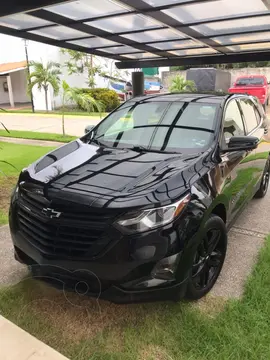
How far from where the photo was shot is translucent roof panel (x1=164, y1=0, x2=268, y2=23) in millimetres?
4301

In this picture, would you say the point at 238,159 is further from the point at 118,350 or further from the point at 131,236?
the point at 118,350

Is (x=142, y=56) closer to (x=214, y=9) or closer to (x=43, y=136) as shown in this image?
(x=214, y=9)

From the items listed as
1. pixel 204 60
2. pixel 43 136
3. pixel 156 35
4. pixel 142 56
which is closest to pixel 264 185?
pixel 156 35

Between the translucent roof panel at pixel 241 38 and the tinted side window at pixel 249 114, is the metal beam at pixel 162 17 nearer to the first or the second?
the translucent roof panel at pixel 241 38

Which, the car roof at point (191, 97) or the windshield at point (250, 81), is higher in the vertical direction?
the windshield at point (250, 81)

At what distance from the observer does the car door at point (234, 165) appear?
3098 millimetres

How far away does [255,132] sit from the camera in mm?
4465

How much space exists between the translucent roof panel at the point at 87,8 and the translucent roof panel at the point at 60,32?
729mm

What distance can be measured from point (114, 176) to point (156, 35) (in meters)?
4.40

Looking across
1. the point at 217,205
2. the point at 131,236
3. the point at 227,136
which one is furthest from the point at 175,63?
the point at 131,236

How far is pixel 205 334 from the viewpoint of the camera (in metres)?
2.31

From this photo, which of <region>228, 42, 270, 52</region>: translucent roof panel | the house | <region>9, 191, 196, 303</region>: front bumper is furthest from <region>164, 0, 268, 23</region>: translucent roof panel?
the house

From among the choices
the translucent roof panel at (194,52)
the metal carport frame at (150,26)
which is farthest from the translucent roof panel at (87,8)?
the translucent roof panel at (194,52)

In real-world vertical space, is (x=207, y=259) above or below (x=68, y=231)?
below
